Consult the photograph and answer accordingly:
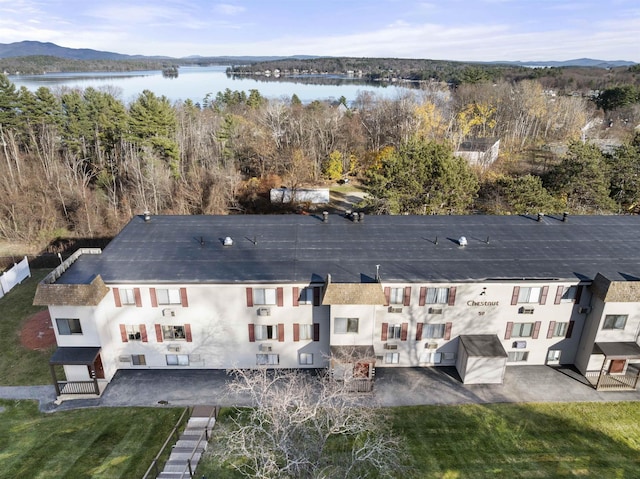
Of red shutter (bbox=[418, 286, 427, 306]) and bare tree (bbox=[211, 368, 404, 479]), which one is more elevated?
red shutter (bbox=[418, 286, 427, 306])

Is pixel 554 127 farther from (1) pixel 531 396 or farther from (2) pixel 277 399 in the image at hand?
(2) pixel 277 399

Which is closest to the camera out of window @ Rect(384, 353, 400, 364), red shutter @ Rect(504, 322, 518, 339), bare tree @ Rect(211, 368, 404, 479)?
bare tree @ Rect(211, 368, 404, 479)

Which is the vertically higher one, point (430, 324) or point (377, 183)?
point (377, 183)

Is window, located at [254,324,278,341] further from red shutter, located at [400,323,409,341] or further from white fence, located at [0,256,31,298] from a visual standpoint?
white fence, located at [0,256,31,298]

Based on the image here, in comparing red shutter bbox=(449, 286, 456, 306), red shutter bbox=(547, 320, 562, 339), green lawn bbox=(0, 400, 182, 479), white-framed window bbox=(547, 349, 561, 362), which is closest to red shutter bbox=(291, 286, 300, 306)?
green lawn bbox=(0, 400, 182, 479)

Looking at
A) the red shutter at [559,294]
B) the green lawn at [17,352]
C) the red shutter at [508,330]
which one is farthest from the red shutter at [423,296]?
the green lawn at [17,352]

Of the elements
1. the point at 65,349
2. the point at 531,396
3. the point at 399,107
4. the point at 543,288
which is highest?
the point at 399,107

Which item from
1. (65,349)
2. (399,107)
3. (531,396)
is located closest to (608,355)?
(531,396)
